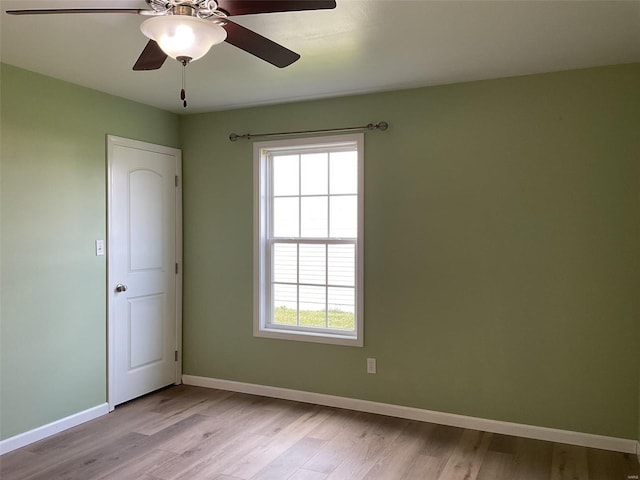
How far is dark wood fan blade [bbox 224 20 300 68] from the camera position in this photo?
2.00 m

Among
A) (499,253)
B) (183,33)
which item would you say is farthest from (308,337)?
(183,33)

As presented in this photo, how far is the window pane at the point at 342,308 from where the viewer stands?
3.92m

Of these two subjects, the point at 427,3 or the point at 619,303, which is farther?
the point at 619,303

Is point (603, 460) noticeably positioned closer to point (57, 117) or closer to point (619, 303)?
point (619, 303)

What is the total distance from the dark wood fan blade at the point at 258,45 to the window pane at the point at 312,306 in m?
2.16

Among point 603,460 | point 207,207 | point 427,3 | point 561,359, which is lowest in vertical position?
point 603,460

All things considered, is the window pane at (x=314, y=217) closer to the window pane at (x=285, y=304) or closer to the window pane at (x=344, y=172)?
the window pane at (x=344, y=172)

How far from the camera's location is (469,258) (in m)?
3.46

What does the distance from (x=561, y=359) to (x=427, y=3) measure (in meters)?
2.34

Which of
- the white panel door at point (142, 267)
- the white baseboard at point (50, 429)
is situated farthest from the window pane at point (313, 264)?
the white baseboard at point (50, 429)

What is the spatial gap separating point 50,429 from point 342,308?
2.20 m

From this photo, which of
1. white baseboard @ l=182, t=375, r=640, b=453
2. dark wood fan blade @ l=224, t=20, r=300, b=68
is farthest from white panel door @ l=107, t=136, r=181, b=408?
dark wood fan blade @ l=224, t=20, r=300, b=68

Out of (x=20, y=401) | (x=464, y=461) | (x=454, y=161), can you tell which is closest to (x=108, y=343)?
(x=20, y=401)

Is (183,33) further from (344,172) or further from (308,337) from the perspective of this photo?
(308,337)
